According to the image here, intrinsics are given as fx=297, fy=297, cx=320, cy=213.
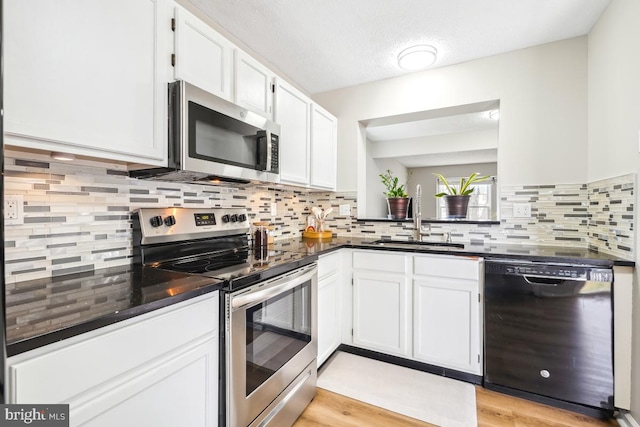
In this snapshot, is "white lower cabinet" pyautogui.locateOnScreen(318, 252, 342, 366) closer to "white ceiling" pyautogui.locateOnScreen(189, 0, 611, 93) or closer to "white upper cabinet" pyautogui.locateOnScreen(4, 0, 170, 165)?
"white upper cabinet" pyautogui.locateOnScreen(4, 0, 170, 165)

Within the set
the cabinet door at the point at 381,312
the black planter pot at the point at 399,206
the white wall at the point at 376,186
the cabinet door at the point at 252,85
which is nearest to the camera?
the cabinet door at the point at 252,85

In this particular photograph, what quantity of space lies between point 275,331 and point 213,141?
1012 millimetres

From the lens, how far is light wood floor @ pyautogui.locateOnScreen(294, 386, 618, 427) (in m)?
1.61

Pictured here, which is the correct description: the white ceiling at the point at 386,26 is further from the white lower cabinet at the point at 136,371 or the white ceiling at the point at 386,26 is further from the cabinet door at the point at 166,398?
the cabinet door at the point at 166,398

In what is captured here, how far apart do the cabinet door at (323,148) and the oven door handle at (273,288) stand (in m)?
0.97

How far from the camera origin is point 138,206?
1523mm

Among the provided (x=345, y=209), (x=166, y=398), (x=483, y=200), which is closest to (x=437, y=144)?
(x=483, y=200)

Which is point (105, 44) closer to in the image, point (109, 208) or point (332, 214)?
point (109, 208)

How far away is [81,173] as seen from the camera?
129 cm

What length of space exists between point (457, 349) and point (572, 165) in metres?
1.56

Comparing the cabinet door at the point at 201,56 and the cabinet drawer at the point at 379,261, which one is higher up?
the cabinet door at the point at 201,56

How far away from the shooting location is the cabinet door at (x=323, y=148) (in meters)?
2.51

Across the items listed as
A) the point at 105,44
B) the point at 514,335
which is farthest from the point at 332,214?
the point at 105,44

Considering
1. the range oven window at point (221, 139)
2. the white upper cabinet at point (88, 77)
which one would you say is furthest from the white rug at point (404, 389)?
the white upper cabinet at point (88, 77)
